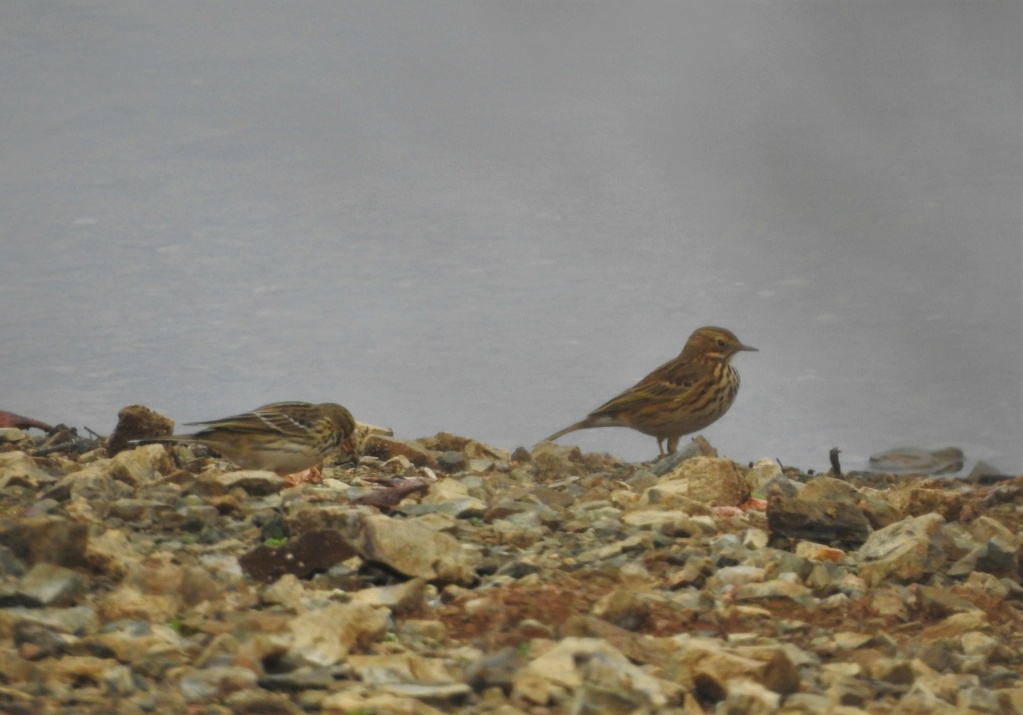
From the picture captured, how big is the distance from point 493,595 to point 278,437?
1.87 m

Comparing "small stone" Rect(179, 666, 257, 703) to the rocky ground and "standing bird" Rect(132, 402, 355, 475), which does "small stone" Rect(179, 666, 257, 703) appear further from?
"standing bird" Rect(132, 402, 355, 475)

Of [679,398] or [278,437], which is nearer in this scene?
[278,437]

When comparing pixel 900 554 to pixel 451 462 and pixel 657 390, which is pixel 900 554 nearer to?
pixel 451 462

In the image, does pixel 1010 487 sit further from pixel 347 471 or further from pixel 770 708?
pixel 770 708

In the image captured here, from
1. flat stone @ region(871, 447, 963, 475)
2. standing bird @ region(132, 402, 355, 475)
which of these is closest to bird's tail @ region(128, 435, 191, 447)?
standing bird @ region(132, 402, 355, 475)

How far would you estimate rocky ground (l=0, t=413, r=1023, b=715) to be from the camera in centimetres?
228


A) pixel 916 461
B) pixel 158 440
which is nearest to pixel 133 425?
pixel 158 440

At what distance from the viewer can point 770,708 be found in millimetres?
2303

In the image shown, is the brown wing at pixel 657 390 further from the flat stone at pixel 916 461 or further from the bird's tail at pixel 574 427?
the flat stone at pixel 916 461

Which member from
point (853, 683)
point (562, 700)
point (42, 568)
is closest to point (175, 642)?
point (42, 568)

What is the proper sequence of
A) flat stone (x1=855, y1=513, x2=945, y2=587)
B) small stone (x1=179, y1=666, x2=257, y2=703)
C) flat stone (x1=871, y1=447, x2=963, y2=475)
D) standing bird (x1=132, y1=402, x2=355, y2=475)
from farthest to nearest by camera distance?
1. flat stone (x1=871, y1=447, x2=963, y2=475)
2. standing bird (x1=132, y1=402, x2=355, y2=475)
3. flat stone (x1=855, y1=513, x2=945, y2=587)
4. small stone (x1=179, y1=666, x2=257, y2=703)

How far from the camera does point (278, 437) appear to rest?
15.1 feet

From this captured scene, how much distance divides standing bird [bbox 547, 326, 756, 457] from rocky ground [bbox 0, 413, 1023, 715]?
148cm

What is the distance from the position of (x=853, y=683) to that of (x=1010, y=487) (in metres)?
2.22
